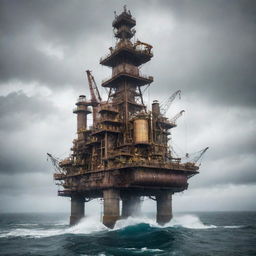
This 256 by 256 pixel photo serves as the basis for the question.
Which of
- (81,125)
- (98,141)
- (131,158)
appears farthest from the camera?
(81,125)

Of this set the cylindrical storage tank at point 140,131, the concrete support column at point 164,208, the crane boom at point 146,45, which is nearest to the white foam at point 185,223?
the concrete support column at point 164,208

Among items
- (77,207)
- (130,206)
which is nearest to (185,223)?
(130,206)

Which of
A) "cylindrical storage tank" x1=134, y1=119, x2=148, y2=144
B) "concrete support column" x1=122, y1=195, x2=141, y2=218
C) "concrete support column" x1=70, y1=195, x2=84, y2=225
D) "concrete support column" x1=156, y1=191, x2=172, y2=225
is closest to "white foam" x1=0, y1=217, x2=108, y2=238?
"concrete support column" x1=70, y1=195, x2=84, y2=225

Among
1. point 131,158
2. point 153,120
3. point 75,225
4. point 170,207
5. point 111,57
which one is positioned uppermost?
point 111,57

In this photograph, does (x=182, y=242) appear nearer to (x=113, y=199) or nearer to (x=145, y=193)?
(x=113, y=199)

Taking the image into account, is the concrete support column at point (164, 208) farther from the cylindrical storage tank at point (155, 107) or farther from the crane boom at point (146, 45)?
the crane boom at point (146, 45)

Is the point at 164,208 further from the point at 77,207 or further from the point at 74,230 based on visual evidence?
the point at 77,207

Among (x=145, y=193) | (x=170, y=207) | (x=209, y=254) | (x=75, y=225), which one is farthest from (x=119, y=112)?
(x=209, y=254)

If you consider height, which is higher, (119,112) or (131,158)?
(119,112)
